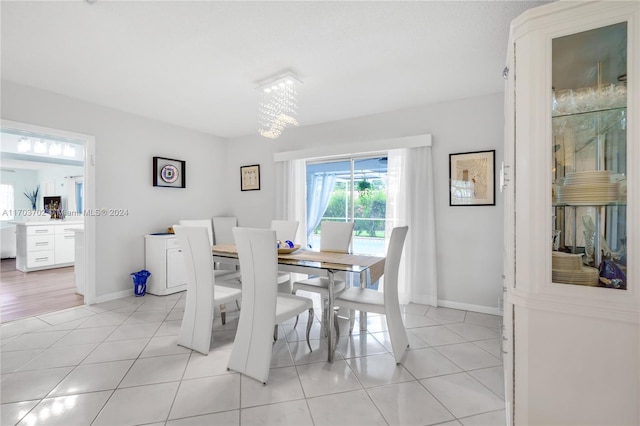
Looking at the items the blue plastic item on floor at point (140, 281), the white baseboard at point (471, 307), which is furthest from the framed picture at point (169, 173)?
the white baseboard at point (471, 307)

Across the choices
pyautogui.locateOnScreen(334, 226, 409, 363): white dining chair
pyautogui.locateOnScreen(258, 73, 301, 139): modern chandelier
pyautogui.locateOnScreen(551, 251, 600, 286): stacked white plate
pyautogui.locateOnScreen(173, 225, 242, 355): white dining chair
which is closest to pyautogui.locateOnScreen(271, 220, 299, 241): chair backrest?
pyautogui.locateOnScreen(258, 73, 301, 139): modern chandelier

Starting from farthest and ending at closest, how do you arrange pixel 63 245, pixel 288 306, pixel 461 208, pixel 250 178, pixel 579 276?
pixel 63 245 < pixel 250 178 < pixel 461 208 < pixel 288 306 < pixel 579 276

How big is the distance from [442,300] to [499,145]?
1.89 meters

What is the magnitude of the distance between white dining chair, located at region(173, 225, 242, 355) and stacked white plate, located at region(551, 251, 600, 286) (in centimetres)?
217

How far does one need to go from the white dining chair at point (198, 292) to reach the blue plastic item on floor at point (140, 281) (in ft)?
5.78

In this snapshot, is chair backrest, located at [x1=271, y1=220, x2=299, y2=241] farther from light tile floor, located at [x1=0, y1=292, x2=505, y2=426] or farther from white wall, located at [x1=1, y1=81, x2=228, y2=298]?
white wall, located at [x1=1, y1=81, x2=228, y2=298]

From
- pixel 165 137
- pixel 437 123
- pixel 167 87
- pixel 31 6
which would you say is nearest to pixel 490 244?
pixel 437 123

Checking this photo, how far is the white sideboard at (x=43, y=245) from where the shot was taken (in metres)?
5.33

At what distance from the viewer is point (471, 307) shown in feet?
11.3

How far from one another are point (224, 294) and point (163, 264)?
6.13 ft

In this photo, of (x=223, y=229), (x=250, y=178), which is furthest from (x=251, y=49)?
(x=223, y=229)

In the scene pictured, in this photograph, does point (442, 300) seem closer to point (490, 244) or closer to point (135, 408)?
point (490, 244)

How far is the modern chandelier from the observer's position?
9.27 ft

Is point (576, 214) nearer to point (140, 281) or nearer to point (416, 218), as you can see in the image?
point (416, 218)
